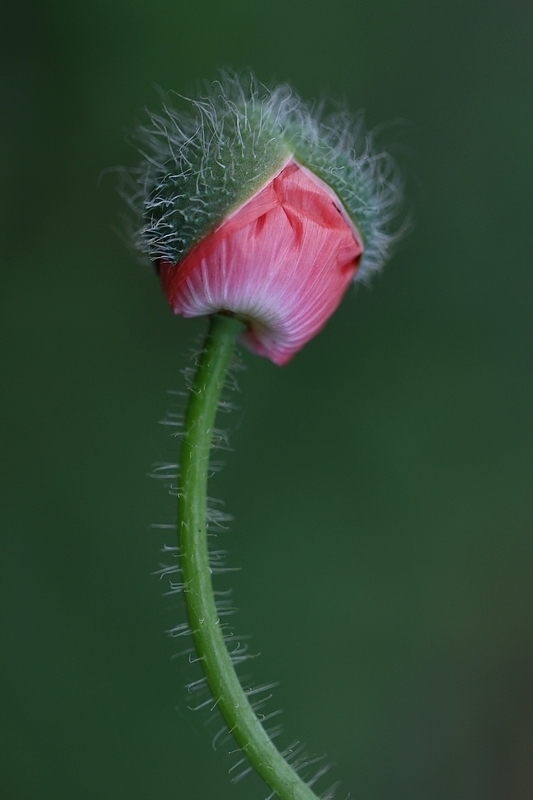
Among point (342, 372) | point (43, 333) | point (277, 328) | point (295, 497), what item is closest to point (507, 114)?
point (342, 372)

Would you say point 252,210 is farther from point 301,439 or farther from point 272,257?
point 301,439

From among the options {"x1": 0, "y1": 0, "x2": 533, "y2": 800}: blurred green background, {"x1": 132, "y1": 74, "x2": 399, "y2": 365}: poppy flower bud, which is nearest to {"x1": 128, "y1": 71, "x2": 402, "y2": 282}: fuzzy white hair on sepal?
{"x1": 132, "y1": 74, "x2": 399, "y2": 365}: poppy flower bud

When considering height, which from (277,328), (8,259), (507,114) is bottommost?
(277,328)

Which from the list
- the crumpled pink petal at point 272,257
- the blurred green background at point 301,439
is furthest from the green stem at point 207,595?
the blurred green background at point 301,439

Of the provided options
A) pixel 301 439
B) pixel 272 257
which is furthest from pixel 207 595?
Result: pixel 301 439

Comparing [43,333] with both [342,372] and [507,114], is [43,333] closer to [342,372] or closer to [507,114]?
[342,372]

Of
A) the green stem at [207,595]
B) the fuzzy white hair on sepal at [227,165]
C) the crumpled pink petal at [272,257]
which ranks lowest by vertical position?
the green stem at [207,595]

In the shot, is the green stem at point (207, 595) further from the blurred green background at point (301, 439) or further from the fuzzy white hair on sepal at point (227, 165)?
the blurred green background at point (301, 439)
